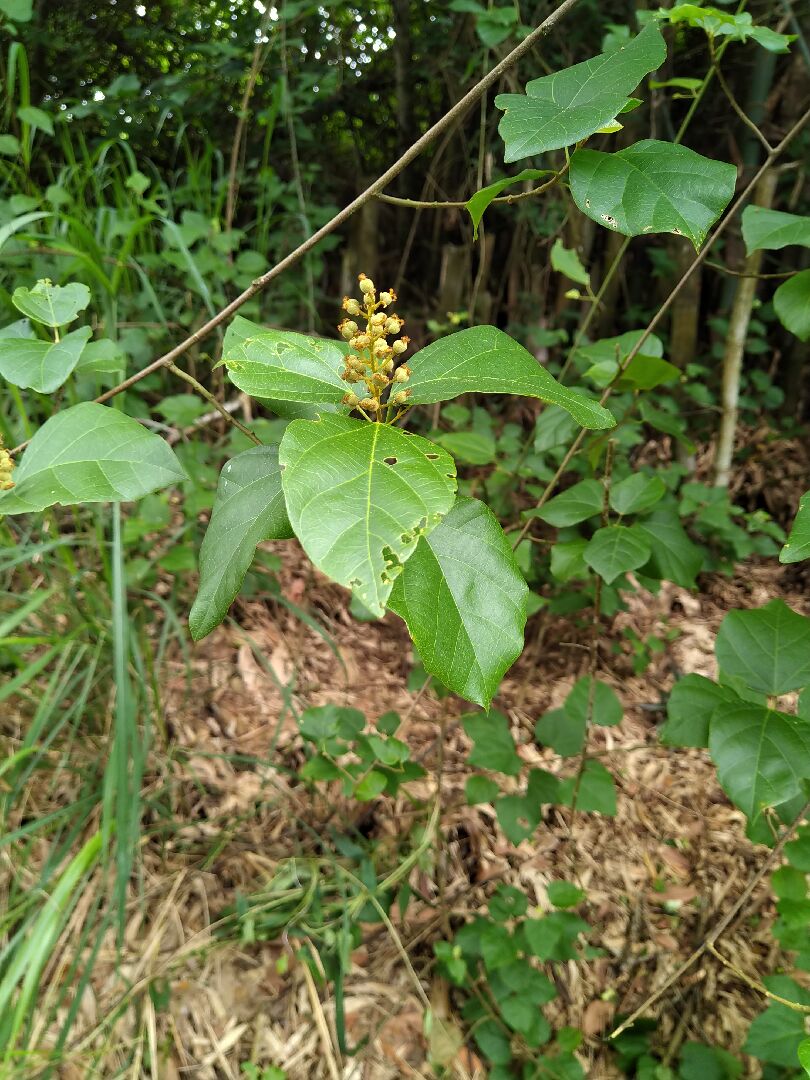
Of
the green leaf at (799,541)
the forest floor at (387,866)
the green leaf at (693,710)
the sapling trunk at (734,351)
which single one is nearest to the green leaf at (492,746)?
the forest floor at (387,866)

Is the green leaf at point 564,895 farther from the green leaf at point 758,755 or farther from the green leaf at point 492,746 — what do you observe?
the green leaf at point 758,755

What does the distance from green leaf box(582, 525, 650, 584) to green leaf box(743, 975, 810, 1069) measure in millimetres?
668

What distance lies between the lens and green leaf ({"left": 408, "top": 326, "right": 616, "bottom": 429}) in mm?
504

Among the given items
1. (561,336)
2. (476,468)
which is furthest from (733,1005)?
(561,336)

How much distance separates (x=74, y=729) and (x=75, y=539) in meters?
0.42

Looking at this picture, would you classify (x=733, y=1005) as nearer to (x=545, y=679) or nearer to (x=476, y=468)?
(x=545, y=679)

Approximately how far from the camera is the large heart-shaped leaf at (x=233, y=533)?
1.83 ft

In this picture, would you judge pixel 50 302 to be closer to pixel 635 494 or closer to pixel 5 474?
pixel 5 474

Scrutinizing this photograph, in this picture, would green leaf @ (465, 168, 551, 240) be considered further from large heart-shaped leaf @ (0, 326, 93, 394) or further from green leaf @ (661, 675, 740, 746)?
green leaf @ (661, 675, 740, 746)

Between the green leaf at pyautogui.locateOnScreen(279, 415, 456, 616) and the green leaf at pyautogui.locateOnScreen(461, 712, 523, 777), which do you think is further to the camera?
the green leaf at pyautogui.locateOnScreen(461, 712, 523, 777)

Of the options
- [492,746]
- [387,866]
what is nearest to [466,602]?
[492,746]

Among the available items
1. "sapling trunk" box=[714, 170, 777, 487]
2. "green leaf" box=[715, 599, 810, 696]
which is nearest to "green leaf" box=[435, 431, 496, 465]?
"green leaf" box=[715, 599, 810, 696]

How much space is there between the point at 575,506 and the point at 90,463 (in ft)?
2.46

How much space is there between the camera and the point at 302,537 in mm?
403
